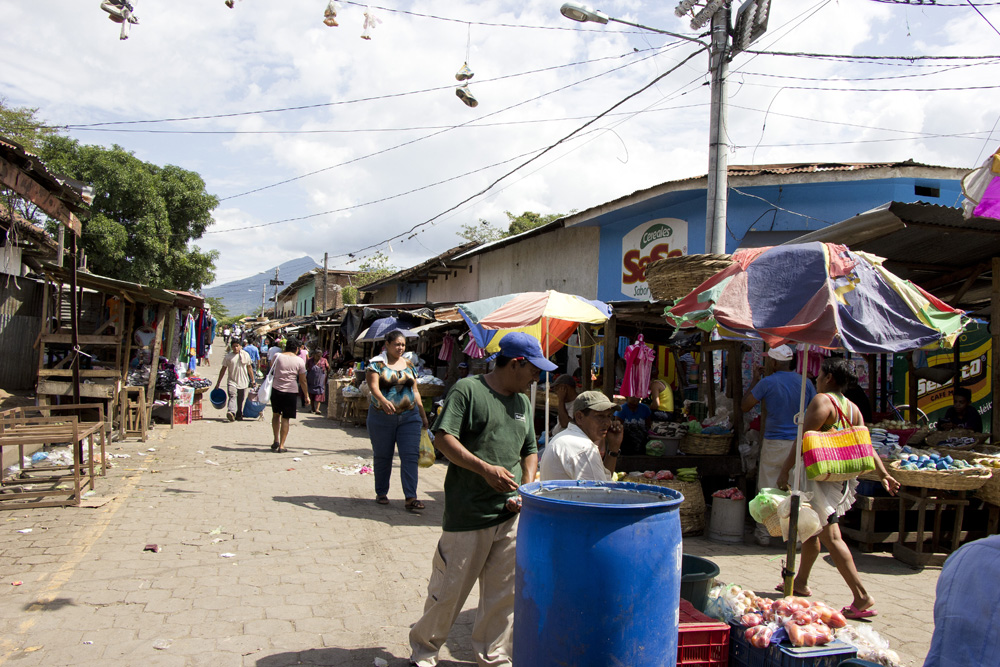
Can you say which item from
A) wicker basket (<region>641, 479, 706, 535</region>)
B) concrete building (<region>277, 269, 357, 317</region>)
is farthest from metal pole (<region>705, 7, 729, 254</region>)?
concrete building (<region>277, 269, 357, 317</region>)

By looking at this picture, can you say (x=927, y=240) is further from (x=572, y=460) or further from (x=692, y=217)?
(x=692, y=217)

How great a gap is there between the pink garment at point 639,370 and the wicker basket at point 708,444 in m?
1.64

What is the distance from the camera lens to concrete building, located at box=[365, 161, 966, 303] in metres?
11.5

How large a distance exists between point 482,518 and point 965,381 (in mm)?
10370

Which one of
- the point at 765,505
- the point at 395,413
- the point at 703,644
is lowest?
the point at 703,644

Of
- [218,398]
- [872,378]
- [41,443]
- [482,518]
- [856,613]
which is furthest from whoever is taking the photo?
[218,398]

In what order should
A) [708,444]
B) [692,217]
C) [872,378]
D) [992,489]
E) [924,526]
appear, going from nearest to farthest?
[992,489] < [924,526] < [708,444] < [872,378] < [692,217]

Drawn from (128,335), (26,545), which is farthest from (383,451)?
(128,335)

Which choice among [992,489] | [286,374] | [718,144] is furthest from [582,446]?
[286,374]

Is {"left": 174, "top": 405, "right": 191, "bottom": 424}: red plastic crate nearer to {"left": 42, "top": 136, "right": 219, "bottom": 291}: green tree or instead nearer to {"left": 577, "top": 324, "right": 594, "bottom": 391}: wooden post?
{"left": 577, "top": 324, "right": 594, "bottom": 391}: wooden post

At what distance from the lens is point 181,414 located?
14.1m

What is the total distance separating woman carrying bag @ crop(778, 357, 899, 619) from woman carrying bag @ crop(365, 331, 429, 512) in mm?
4025

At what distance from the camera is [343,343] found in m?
23.4

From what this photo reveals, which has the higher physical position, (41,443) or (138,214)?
(138,214)
